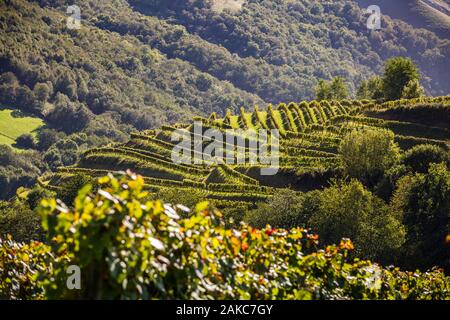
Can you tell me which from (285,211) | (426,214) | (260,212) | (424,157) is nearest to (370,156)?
(424,157)

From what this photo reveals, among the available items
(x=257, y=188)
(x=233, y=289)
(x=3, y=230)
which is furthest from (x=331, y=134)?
(x=233, y=289)

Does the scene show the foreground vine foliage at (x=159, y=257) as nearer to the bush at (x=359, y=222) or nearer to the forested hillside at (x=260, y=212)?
the forested hillside at (x=260, y=212)

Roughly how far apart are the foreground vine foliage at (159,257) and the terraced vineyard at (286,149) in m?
62.2

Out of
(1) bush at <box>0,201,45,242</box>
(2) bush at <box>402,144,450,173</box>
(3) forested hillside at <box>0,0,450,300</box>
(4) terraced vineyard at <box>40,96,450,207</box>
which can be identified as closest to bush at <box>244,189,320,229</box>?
(3) forested hillside at <box>0,0,450,300</box>

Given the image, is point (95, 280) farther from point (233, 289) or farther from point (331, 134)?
point (331, 134)

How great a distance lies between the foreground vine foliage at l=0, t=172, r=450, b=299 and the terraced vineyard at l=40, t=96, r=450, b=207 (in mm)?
62232

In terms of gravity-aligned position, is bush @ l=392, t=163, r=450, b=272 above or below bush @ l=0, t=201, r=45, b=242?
above

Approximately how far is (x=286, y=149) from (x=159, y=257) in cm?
7940

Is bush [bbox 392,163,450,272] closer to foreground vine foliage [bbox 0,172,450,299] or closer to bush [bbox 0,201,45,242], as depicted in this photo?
foreground vine foliage [bbox 0,172,450,299]

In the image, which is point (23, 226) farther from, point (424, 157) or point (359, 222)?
point (424, 157)

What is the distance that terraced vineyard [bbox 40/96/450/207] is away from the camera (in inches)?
3396

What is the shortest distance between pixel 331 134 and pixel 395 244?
34670mm

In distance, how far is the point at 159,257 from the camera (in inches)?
604

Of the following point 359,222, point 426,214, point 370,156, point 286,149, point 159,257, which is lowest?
point 359,222
